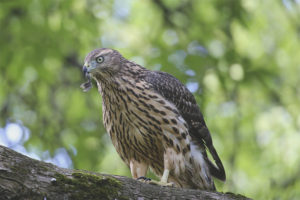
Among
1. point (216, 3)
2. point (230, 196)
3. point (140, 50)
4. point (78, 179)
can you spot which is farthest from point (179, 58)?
point (78, 179)

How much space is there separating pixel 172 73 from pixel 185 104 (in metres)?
1.95

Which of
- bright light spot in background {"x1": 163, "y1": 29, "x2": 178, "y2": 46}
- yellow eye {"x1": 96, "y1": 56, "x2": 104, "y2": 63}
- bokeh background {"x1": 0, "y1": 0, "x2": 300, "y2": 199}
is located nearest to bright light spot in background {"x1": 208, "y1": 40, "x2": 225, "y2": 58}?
bokeh background {"x1": 0, "y1": 0, "x2": 300, "y2": 199}

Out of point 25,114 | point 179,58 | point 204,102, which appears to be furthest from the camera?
point 25,114

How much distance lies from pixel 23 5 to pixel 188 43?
10.0 ft

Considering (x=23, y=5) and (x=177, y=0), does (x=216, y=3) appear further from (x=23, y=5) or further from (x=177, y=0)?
(x=23, y=5)

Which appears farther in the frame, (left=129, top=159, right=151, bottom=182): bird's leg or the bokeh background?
the bokeh background

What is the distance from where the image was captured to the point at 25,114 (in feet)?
32.3

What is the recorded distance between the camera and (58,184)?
135 inches

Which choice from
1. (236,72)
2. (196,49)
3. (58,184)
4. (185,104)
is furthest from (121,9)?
(58,184)

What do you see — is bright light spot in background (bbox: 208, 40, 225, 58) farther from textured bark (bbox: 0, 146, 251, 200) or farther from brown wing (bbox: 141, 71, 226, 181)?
textured bark (bbox: 0, 146, 251, 200)

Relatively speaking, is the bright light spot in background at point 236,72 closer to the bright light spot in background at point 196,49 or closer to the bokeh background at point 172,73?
the bokeh background at point 172,73

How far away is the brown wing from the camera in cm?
572

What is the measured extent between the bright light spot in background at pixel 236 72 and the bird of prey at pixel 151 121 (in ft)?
7.65

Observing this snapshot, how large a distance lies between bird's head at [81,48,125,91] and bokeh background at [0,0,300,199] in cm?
208
